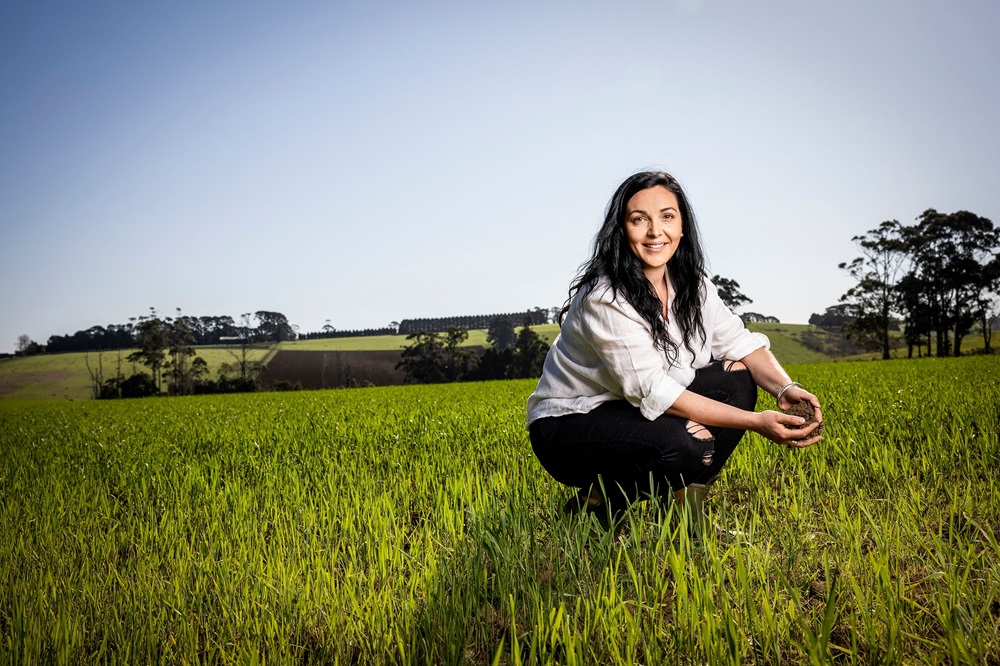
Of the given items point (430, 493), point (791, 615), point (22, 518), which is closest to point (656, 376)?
point (791, 615)

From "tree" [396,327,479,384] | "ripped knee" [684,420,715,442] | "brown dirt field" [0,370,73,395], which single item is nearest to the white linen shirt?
"ripped knee" [684,420,715,442]

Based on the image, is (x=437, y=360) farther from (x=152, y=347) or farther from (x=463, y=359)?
(x=152, y=347)

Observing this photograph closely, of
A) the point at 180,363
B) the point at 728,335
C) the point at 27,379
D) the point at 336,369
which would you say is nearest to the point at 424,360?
the point at 336,369

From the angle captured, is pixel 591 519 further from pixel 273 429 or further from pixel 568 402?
pixel 273 429

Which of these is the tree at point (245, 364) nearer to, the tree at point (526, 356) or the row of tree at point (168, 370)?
the row of tree at point (168, 370)

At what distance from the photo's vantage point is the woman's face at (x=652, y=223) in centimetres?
301

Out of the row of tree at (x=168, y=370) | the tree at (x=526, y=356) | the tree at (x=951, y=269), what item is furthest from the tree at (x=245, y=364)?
the tree at (x=951, y=269)

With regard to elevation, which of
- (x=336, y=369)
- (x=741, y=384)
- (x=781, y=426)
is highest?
(x=741, y=384)

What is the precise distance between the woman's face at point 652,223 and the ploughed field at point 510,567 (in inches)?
47.7

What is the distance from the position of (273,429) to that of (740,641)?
8.09 metres

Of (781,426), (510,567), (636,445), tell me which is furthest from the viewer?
(636,445)

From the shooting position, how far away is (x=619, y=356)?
2807 millimetres

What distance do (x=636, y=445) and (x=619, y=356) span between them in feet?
1.43

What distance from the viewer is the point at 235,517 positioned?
3998 mm
